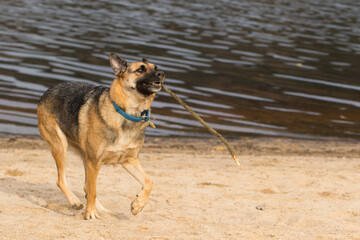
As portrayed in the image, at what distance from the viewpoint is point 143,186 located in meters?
6.78

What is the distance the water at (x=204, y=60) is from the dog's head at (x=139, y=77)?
6.07 metres

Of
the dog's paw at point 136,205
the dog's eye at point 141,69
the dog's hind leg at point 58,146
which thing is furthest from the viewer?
the dog's hind leg at point 58,146

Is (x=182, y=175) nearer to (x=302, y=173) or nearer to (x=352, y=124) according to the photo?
(x=302, y=173)

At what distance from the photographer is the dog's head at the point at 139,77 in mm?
6321

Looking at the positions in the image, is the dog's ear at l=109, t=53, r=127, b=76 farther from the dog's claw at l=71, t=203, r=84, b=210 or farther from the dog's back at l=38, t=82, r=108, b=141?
the dog's claw at l=71, t=203, r=84, b=210

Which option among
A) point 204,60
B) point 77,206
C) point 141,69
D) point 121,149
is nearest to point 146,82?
point 141,69

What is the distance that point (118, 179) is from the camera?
8695 millimetres

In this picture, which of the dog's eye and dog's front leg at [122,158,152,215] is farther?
dog's front leg at [122,158,152,215]

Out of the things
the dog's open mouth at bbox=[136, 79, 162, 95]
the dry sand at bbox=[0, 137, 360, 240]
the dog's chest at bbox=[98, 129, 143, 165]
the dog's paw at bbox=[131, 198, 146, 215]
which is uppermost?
the dog's open mouth at bbox=[136, 79, 162, 95]

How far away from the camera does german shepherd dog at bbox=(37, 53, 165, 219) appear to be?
647 centimetres

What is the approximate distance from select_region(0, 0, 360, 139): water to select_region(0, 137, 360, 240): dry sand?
2.03 metres

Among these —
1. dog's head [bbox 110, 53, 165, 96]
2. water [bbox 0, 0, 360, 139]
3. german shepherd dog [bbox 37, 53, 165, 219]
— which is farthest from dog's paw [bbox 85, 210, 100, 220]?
water [bbox 0, 0, 360, 139]

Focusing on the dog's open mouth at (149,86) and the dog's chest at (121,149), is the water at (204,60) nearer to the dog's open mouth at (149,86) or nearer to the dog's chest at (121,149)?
the dog's chest at (121,149)

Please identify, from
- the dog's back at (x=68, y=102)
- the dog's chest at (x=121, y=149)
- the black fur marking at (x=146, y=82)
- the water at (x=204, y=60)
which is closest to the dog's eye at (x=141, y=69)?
the black fur marking at (x=146, y=82)
